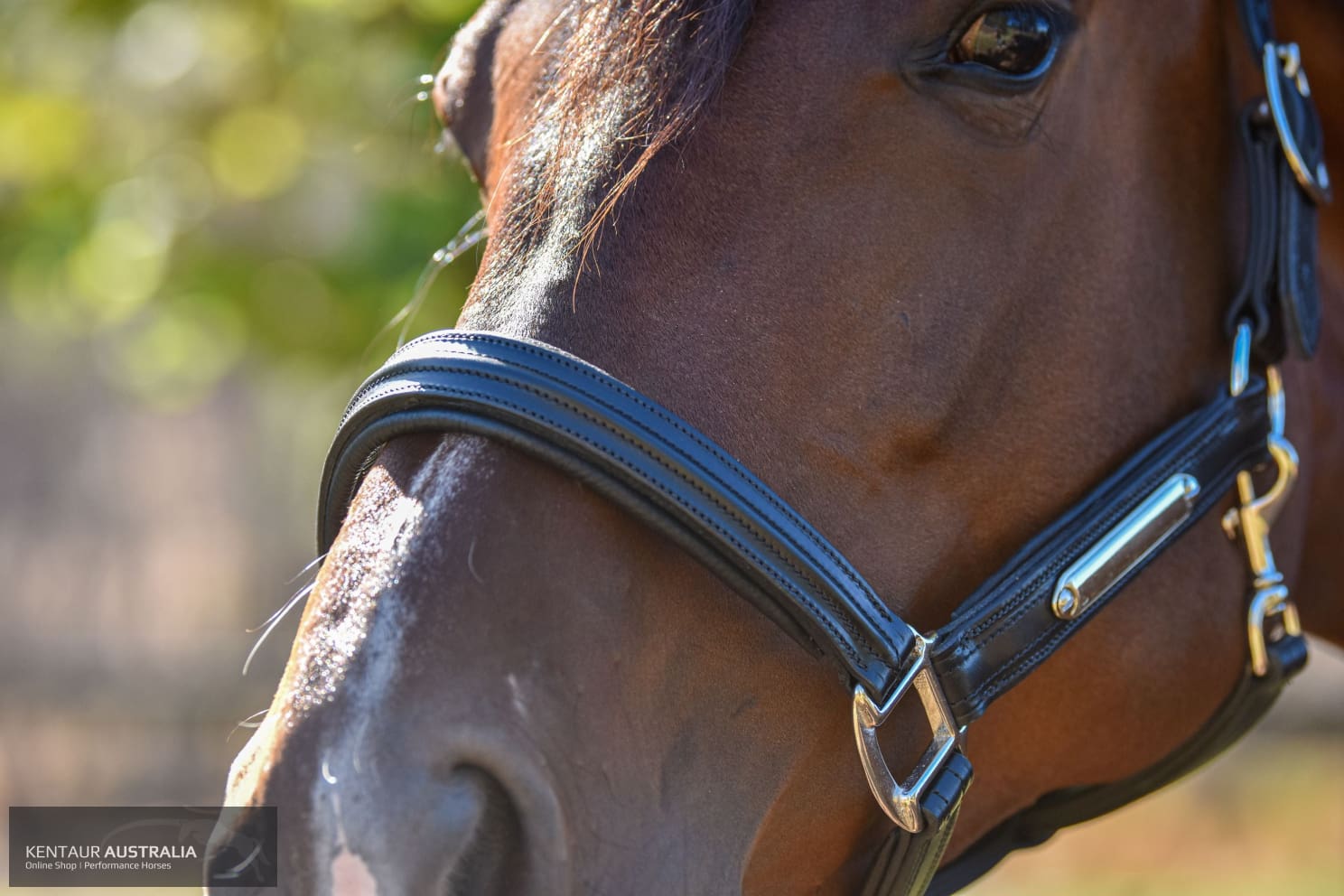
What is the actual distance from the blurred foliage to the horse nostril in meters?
2.22

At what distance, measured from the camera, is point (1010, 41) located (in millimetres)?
1517

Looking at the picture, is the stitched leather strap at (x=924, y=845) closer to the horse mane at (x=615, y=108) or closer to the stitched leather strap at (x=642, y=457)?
the stitched leather strap at (x=642, y=457)

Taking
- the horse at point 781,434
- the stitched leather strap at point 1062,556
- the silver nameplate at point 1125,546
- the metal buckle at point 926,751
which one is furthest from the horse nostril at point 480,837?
the silver nameplate at point 1125,546

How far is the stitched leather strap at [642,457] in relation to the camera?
1246 mm

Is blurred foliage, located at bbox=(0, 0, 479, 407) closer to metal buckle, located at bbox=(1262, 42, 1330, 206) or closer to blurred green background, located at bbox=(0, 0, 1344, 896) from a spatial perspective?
blurred green background, located at bbox=(0, 0, 1344, 896)

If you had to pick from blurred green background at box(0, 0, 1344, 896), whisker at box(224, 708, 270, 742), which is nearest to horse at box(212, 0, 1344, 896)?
whisker at box(224, 708, 270, 742)

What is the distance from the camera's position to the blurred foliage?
3.45 metres

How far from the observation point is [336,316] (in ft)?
12.1

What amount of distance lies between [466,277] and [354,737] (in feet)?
7.78

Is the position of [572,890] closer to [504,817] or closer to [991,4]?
[504,817]

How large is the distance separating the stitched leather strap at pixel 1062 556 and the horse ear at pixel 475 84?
1030 mm

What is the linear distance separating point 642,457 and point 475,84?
97 centimetres

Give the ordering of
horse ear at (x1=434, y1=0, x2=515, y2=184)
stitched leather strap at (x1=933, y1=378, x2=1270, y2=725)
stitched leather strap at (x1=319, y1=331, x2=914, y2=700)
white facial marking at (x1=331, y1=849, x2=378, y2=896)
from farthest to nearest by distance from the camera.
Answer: horse ear at (x1=434, y1=0, x2=515, y2=184), stitched leather strap at (x1=933, y1=378, x2=1270, y2=725), stitched leather strap at (x1=319, y1=331, x2=914, y2=700), white facial marking at (x1=331, y1=849, x2=378, y2=896)

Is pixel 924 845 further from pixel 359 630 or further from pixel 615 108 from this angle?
pixel 615 108
